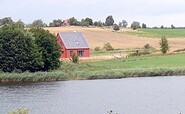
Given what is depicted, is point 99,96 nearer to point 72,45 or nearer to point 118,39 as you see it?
point 72,45

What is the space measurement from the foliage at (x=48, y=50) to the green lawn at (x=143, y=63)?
3967mm

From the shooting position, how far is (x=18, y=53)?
184ft

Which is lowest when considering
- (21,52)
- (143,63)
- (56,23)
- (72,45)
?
(143,63)

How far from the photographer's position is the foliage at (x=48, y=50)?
192 ft

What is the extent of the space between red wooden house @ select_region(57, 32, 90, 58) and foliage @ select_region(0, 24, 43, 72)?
16.5 metres

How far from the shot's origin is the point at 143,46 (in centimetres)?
9369

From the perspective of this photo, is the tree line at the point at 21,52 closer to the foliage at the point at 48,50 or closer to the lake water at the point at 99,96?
the foliage at the point at 48,50

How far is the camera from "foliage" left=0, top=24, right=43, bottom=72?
55.8 meters

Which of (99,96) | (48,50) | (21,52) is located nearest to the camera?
(99,96)

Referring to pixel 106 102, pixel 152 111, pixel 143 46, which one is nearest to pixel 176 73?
pixel 106 102

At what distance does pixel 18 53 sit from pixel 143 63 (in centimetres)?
1465

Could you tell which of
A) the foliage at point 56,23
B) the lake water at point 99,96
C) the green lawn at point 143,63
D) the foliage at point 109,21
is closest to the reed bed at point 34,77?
the lake water at point 99,96

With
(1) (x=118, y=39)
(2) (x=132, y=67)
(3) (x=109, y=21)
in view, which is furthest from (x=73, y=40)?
(3) (x=109, y=21)

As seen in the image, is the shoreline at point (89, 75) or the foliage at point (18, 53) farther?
the foliage at point (18, 53)
